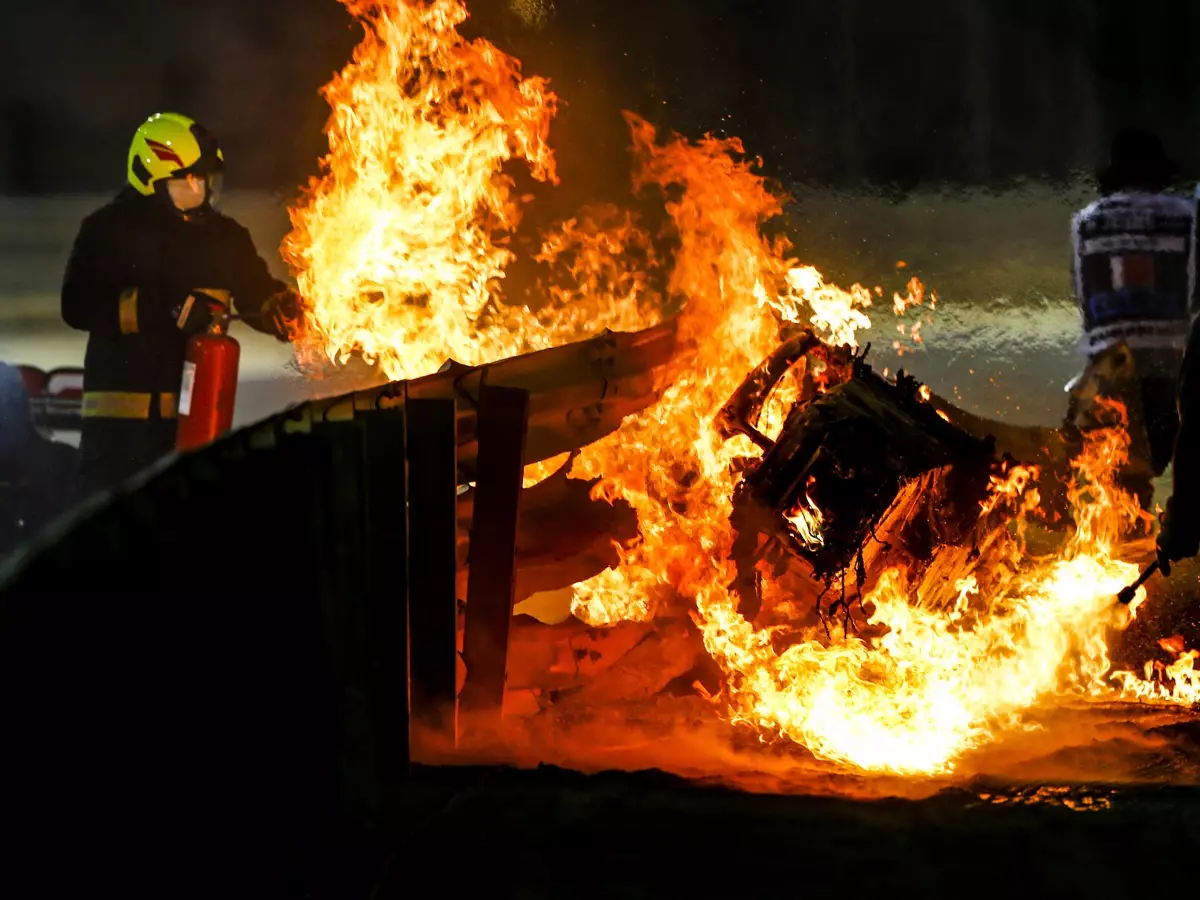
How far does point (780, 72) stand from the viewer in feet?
26.5

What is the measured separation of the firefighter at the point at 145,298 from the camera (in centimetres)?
576

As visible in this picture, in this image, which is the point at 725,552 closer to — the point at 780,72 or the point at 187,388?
the point at 187,388

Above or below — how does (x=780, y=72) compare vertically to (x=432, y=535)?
above

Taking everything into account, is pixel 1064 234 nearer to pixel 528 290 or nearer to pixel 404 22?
pixel 528 290

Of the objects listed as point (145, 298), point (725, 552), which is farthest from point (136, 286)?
point (725, 552)

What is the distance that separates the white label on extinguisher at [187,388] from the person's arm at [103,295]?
484mm

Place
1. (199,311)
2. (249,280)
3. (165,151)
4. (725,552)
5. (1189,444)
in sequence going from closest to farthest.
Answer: (1189,444) → (725,552) → (199,311) → (165,151) → (249,280)

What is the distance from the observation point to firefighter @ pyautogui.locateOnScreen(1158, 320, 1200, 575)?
348cm

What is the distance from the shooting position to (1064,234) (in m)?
7.66

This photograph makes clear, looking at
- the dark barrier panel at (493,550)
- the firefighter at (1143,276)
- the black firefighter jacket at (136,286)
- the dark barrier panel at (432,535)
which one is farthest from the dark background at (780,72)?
the dark barrier panel at (432,535)

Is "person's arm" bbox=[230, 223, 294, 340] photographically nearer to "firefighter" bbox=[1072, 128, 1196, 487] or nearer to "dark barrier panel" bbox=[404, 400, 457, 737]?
"dark barrier panel" bbox=[404, 400, 457, 737]

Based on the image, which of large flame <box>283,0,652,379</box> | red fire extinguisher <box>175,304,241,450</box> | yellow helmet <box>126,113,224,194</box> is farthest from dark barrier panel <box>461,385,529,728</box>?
yellow helmet <box>126,113,224,194</box>

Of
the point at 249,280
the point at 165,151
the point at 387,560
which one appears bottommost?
the point at 387,560

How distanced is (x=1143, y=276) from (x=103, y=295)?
231 inches
